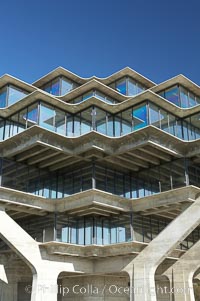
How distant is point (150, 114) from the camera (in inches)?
1272

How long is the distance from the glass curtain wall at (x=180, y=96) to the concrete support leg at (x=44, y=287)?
61.6 ft

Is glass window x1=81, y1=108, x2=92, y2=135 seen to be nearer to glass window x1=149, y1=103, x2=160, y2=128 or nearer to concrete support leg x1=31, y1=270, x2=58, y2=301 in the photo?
glass window x1=149, y1=103, x2=160, y2=128

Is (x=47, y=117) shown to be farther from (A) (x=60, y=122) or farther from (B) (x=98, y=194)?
(B) (x=98, y=194)

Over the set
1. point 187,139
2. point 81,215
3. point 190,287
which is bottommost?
point 190,287

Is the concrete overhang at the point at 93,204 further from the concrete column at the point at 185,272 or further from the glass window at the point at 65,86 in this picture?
the glass window at the point at 65,86

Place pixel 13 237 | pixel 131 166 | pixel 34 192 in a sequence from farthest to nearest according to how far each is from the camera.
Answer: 1. pixel 131 166
2. pixel 34 192
3. pixel 13 237

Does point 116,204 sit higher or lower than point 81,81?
lower

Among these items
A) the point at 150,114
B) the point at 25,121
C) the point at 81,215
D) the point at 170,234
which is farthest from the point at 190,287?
the point at 25,121

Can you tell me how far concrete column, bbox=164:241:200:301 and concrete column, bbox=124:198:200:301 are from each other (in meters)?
4.20

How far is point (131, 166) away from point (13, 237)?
1186 cm

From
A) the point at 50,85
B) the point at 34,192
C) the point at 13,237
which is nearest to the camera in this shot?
the point at 13,237

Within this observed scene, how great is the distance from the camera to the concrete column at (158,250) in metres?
29.1

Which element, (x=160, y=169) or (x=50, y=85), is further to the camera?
(x=50, y=85)

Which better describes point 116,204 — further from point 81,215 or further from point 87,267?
point 87,267
